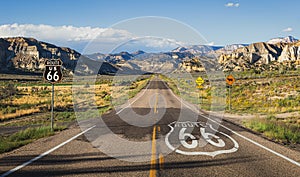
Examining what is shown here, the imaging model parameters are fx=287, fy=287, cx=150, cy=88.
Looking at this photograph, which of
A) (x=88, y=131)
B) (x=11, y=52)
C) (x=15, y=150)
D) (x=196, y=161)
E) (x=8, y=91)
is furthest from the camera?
(x=11, y=52)

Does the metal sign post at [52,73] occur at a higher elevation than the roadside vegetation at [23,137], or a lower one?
higher

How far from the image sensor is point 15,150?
884 cm

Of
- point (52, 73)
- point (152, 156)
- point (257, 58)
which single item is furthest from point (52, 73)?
point (257, 58)

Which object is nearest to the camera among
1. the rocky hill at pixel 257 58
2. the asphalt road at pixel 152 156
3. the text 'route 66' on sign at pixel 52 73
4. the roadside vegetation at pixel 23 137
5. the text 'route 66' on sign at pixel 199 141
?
the asphalt road at pixel 152 156

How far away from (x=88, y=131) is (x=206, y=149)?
5.66m

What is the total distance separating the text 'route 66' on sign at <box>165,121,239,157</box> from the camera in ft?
28.8

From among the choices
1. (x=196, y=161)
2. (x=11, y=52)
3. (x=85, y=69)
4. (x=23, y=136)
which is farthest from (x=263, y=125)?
(x=11, y=52)

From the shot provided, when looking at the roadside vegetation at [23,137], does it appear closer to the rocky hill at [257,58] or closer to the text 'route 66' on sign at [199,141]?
the text 'route 66' on sign at [199,141]

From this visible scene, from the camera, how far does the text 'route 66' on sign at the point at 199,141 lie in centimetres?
879

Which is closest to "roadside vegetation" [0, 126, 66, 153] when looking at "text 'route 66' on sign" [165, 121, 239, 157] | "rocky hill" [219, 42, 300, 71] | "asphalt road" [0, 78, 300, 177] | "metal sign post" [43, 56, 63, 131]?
"asphalt road" [0, 78, 300, 177]

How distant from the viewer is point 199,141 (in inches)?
404

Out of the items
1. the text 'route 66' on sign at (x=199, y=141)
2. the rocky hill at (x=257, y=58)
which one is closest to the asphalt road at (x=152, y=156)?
the text 'route 66' on sign at (x=199, y=141)

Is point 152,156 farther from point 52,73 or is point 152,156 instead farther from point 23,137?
point 52,73

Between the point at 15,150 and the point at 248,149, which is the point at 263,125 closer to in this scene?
the point at 248,149
